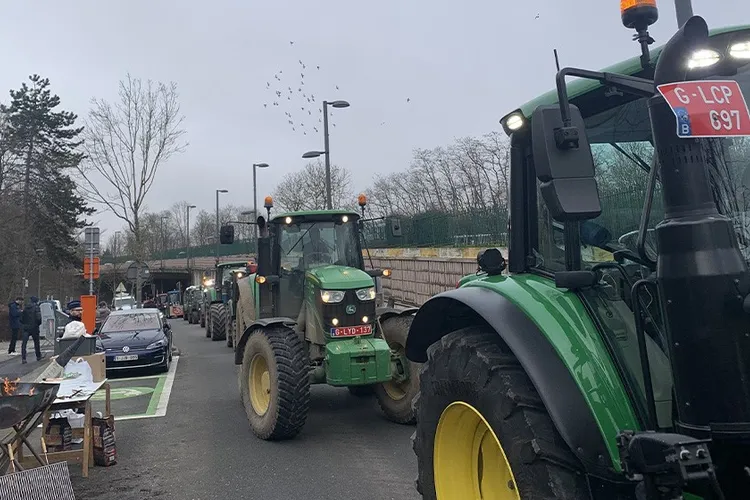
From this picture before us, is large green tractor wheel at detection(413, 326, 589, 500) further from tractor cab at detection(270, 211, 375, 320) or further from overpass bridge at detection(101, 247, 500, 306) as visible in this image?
overpass bridge at detection(101, 247, 500, 306)

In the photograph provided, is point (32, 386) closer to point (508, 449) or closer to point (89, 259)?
point (508, 449)

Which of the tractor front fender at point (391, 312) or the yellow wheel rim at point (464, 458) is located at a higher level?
the tractor front fender at point (391, 312)

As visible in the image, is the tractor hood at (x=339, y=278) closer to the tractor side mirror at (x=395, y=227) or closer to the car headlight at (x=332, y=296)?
the car headlight at (x=332, y=296)

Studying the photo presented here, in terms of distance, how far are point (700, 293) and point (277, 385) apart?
496 cm

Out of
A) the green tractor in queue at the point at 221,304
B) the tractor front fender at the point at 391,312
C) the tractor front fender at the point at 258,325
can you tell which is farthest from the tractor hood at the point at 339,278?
the green tractor in queue at the point at 221,304

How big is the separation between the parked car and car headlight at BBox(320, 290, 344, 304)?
6307mm

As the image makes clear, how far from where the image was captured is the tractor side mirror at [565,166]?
2.14 meters

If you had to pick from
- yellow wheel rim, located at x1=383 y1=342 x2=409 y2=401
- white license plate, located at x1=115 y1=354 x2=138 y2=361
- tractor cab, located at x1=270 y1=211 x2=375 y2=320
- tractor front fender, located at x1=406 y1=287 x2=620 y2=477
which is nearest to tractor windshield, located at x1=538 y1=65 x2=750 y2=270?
tractor front fender, located at x1=406 y1=287 x2=620 y2=477

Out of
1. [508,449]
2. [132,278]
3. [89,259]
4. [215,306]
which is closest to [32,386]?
[508,449]

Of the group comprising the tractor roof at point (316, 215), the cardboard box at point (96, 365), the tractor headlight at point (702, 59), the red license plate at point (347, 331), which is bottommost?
the cardboard box at point (96, 365)

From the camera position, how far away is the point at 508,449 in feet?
8.01

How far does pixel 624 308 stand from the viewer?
2.50 metres

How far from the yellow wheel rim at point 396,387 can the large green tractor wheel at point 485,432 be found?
12.6ft

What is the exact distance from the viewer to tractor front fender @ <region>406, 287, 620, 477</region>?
220cm
